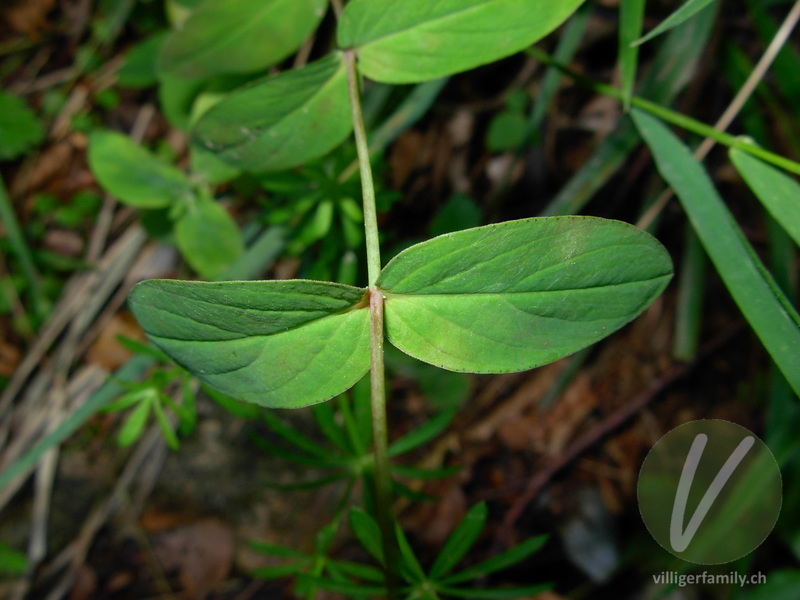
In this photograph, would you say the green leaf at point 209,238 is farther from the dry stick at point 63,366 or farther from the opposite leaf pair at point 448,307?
the opposite leaf pair at point 448,307

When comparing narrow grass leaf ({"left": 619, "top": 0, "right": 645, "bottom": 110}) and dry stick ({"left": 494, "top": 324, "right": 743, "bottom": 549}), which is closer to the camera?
narrow grass leaf ({"left": 619, "top": 0, "right": 645, "bottom": 110})

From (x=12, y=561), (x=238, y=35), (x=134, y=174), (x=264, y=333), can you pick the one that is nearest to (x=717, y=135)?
(x=264, y=333)

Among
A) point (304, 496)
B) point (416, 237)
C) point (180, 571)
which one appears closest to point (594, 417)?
point (416, 237)

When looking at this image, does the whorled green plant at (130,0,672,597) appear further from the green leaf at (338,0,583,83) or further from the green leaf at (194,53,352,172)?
the green leaf at (194,53,352,172)

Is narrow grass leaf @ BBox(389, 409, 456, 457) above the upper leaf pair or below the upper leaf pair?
below

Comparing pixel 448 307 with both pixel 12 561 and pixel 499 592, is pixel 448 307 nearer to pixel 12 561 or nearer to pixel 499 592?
pixel 499 592

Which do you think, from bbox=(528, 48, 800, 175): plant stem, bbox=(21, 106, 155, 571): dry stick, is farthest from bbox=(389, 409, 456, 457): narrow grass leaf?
bbox=(21, 106, 155, 571): dry stick

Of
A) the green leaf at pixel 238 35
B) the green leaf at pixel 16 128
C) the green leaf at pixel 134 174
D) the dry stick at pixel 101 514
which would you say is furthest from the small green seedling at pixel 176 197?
the dry stick at pixel 101 514
